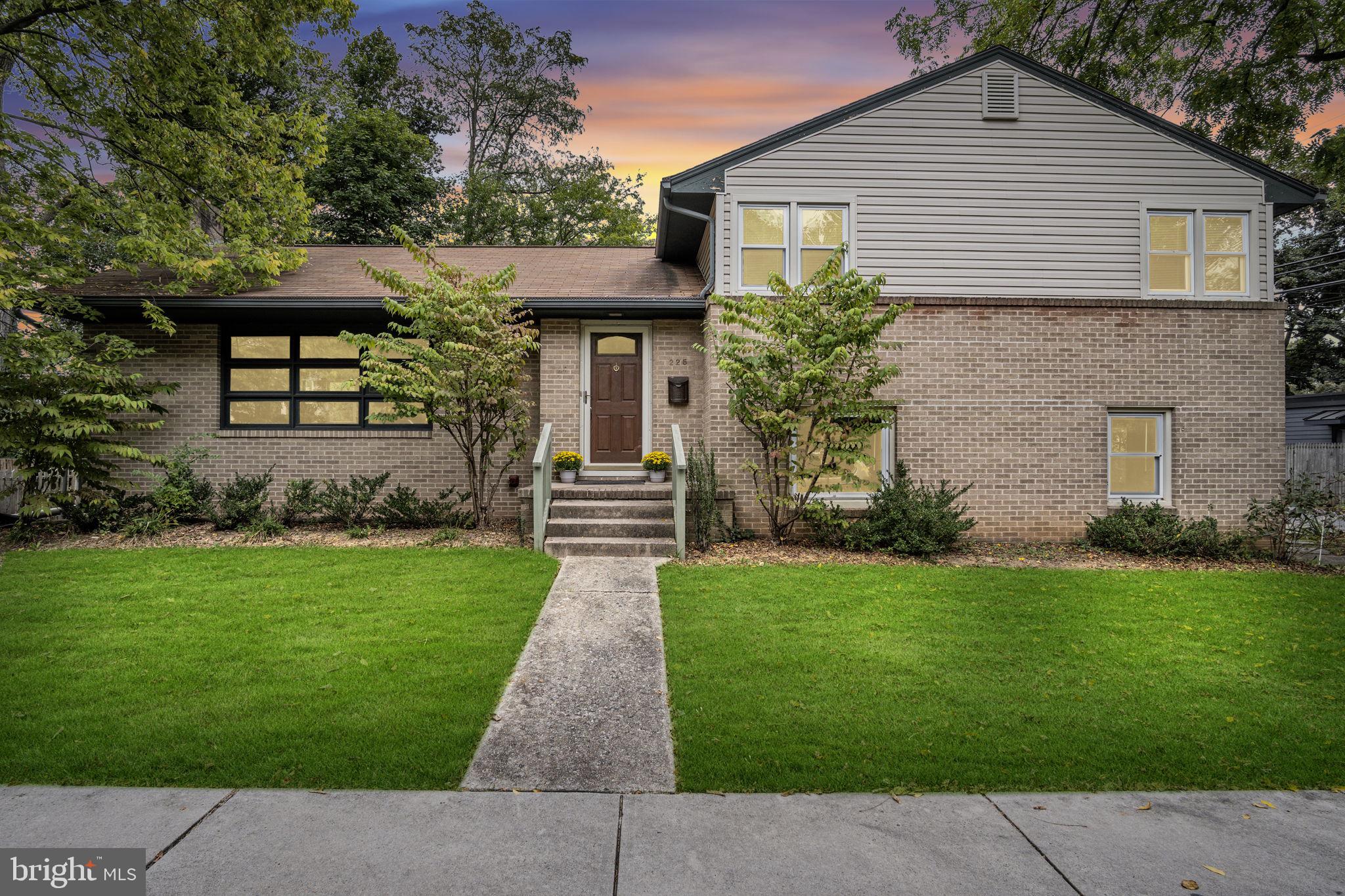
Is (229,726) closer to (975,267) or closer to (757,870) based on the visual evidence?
(757,870)

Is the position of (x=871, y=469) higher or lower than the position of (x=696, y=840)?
higher

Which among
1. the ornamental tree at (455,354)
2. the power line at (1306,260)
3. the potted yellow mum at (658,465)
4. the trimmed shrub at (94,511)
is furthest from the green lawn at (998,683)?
the power line at (1306,260)

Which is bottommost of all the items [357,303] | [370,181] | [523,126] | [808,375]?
[808,375]

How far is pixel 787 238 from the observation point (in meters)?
10.1

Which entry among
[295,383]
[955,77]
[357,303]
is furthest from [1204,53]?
[295,383]

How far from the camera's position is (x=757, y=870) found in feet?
8.81

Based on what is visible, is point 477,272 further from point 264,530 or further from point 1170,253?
point 1170,253

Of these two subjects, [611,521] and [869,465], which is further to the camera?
[869,465]

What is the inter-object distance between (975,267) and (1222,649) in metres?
6.40

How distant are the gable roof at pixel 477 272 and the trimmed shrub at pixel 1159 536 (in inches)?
269

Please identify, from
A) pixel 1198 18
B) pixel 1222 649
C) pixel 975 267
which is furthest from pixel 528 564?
pixel 1198 18

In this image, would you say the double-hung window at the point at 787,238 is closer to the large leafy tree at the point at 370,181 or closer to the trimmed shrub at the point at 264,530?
the trimmed shrub at the point at 264,530

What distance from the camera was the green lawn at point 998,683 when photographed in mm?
3498

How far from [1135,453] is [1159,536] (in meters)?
1.48
